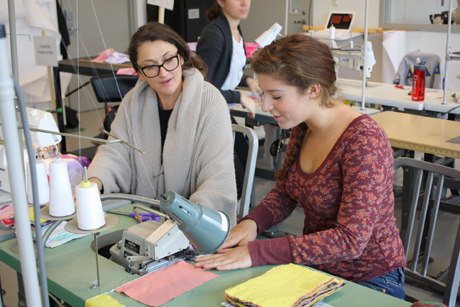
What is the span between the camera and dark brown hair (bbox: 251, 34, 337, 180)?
121 centimetres

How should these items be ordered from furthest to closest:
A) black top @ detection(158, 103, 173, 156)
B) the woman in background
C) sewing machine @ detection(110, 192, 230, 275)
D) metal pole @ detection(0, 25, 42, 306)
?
the woman in background
black top @ detection(158, 103, 173, 156)
sewing machine @ detection(110, 192, 230, 275)
metal pole @ detection(0, 25, 42, 306)

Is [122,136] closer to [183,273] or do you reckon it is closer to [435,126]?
[183,273]

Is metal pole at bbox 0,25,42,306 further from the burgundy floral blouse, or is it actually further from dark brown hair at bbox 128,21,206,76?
dark brown hair at bbox 128,21,206,76

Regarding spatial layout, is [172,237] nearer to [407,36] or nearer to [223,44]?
[223,44]

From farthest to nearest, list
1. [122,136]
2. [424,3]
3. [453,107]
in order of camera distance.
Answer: [424,3] < [453,107] < [122,136]

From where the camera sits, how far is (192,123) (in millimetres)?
1676

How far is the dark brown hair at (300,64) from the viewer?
1.21m

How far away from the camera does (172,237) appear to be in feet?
3.59

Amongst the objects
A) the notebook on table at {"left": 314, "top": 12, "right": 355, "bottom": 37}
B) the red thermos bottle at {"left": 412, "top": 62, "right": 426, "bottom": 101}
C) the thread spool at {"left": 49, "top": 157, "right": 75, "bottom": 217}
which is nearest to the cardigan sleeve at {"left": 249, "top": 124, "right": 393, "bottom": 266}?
the thread spool at {"left": 49, "top": 157, "right": 75, "bottom": 217}

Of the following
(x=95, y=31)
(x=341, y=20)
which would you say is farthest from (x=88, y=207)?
(x=341, y=20)

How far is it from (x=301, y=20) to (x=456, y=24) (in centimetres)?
217

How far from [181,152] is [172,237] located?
62cm

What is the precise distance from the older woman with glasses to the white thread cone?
625 millimetres

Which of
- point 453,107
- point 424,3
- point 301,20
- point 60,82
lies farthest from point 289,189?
point 301,20
